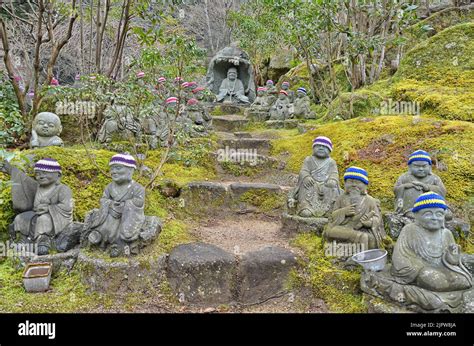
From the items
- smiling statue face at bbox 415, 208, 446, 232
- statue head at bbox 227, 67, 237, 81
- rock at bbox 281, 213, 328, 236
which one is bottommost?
rock at bbox 281, 213, 328, 236

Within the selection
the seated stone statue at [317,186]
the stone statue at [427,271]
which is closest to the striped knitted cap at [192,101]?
the seated stone statue at [317,186]

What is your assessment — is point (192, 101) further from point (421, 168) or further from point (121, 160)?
point (421, 168)

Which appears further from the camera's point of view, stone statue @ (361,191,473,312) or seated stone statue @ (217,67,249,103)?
seated stone statue @ (217,67,249,103)

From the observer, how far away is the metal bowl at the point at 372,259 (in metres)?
3.62

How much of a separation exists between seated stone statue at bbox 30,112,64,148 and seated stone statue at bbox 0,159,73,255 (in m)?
1.32

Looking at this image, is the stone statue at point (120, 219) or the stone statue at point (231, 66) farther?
the stone statue at point (231, 66)

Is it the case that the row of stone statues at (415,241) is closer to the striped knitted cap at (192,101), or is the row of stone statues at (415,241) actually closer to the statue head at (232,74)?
the striped knitted cap at (192,101)

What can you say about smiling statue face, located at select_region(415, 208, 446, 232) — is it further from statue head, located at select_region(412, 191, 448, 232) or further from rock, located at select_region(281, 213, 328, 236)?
rock, located at select_region(281, 213, 328, 236)

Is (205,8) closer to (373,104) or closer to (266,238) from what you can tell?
(373,104)

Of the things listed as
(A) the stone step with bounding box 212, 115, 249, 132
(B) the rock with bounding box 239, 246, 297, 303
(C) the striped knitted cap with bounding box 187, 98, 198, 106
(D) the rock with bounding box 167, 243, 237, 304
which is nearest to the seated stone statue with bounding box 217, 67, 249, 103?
(A) the stone step with bounding box 212, 115, 249, 132

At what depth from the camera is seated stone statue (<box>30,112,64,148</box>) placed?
5691mm

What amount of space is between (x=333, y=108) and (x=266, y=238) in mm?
5494

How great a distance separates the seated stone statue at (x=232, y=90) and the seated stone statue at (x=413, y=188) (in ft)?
32.4

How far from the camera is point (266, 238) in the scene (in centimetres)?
516
